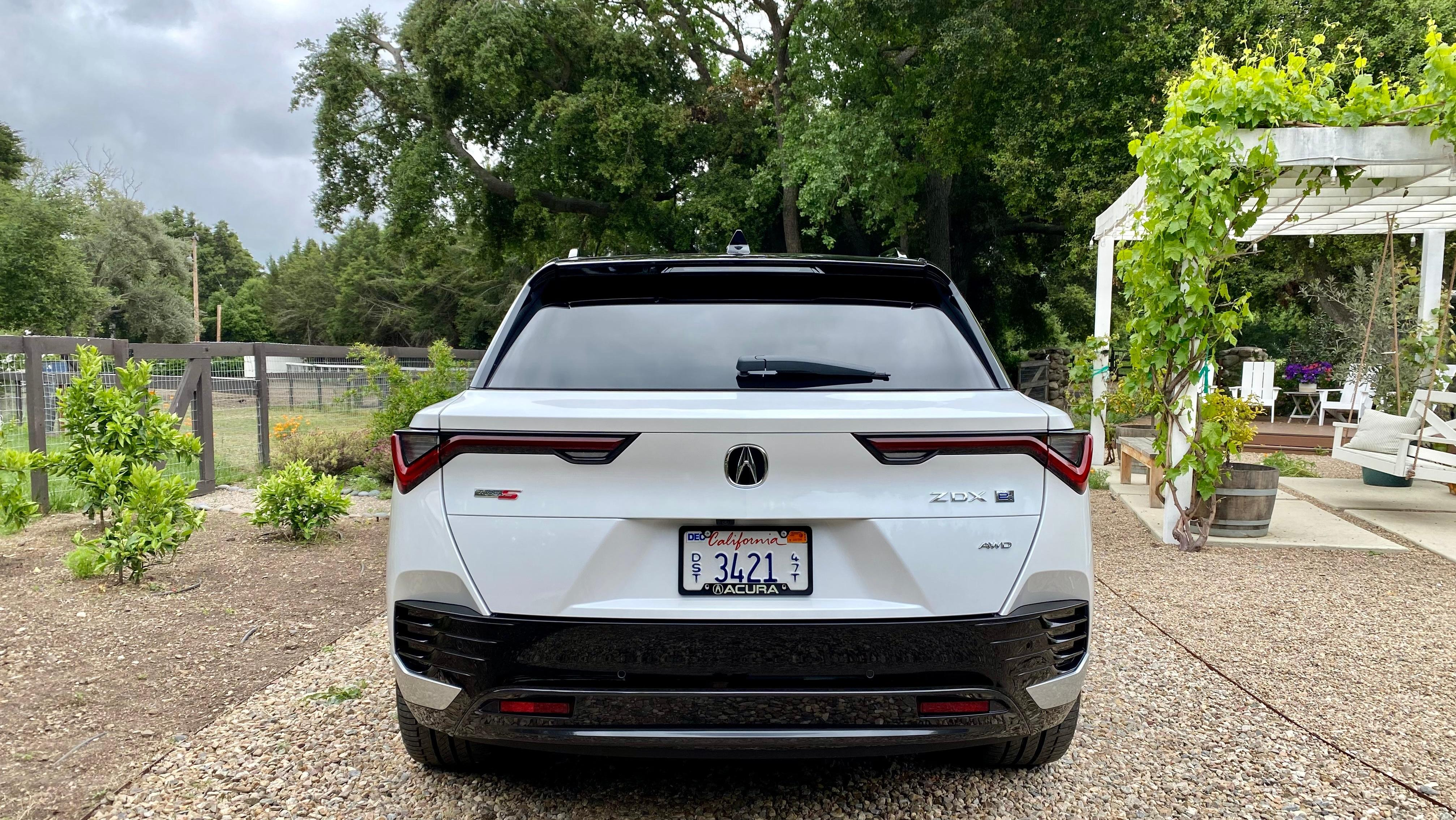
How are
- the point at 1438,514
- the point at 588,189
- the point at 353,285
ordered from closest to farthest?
1. the point at 1438,514
2. the point at 588,189
3. the point at 353,285

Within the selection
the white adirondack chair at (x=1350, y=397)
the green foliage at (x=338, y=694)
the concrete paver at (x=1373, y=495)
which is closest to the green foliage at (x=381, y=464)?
the green foliage at (x=338, y=694)

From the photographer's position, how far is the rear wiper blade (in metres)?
2.47

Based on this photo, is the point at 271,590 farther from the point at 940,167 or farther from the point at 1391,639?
the point at 940,167

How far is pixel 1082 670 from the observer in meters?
2.40

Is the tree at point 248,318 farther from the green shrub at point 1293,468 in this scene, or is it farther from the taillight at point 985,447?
the taillight at point 985,447

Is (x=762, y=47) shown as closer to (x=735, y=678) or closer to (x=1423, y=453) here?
(x=1423, y=453)

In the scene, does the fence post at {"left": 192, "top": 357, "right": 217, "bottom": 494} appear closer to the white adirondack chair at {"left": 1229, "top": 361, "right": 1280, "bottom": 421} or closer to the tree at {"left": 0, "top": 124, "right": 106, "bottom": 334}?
the white adirondack chair at {"left": 1229, "top": 361, "right": 1280, "bottom": 421}

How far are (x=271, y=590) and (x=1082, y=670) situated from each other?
15.4 ft

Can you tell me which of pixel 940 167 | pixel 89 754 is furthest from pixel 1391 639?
pixel 940 167

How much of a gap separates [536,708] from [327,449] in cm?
868

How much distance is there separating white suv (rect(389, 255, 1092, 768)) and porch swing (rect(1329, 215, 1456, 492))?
23.6ft

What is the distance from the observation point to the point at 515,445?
2211 millimetres

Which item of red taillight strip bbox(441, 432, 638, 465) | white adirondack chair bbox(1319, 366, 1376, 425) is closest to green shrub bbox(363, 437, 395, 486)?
red taillight strip bbox(441, 432, 638, 465)

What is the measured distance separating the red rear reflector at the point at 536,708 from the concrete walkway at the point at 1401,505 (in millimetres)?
6794
